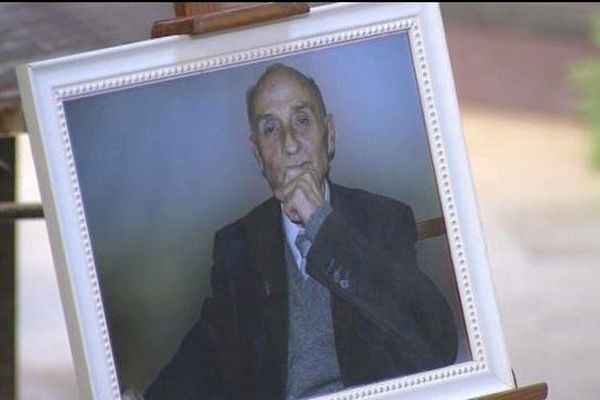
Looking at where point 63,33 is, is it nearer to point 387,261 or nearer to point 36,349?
point 387,261

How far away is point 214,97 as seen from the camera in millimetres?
1376

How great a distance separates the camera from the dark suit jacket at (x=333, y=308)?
1.37 metres

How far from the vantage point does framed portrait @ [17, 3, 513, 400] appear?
1.35 metres

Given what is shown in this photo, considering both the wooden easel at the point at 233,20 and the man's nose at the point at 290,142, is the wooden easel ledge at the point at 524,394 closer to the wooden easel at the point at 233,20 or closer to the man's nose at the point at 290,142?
the wooden easel at the point at 233,20

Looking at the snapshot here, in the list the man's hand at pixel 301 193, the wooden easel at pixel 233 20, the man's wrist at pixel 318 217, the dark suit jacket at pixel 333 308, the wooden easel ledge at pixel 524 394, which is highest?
the wooden easel at pixel 233 20

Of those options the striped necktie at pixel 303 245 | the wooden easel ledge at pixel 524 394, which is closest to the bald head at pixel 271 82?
the striped necktie at pixel 303 245

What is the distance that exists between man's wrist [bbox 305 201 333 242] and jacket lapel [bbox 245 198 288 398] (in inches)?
1.1

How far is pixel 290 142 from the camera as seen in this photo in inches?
55.1

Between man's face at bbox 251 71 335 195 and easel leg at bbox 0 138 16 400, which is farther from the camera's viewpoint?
easel leg at bbox 0 138 16 400

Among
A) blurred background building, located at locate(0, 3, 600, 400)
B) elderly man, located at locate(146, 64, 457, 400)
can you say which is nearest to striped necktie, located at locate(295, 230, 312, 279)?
elderly man, located at locate(146, 64, 457, 400)

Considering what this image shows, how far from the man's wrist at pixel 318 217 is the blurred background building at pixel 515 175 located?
0.49 meters

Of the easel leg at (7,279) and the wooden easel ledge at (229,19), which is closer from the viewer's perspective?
the wooden easel ledge at (229,19)

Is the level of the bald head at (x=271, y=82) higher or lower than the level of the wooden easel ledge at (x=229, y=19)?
lower

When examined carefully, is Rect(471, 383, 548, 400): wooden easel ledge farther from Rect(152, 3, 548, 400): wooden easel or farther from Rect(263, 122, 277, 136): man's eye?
Rect(263, 122, 277, 136): man's eye
